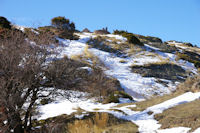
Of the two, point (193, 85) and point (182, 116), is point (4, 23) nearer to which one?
point (193, 85)

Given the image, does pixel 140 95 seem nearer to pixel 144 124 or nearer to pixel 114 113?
pixel 114 113

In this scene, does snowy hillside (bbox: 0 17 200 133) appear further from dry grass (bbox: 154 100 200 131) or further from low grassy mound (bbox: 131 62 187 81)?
low grassy mound (bbox: 131 62 187 81)

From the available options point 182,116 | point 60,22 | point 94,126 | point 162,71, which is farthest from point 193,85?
point 60,22

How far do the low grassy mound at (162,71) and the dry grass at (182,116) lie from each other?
21070 mm

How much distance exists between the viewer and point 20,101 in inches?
289

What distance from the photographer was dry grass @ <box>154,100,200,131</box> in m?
6.50

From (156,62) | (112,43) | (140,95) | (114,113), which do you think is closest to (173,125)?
(114,113)

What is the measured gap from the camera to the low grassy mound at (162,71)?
97.7 ft

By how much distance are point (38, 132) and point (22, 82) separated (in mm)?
2058

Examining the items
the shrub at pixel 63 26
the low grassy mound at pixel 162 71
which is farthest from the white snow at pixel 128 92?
the shrub at pixel 63 26

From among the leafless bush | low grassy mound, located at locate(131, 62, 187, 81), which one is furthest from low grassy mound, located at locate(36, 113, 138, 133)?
low grassy mound, located at locate(131, 62, 187, 81)

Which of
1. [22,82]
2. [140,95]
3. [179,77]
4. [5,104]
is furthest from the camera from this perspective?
[179,77]

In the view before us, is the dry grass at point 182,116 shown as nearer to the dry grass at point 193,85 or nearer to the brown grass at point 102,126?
the brown grass at point 102,126

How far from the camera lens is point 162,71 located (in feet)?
104
